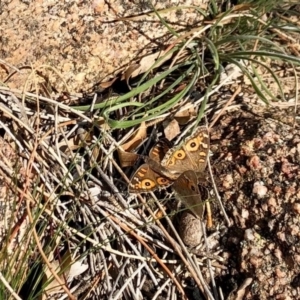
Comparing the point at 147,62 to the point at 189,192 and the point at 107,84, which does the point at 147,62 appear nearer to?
the point at 107,84

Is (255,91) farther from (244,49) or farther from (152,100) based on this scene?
(152,100)

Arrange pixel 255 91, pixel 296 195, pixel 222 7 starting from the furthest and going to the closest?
pixel 222 7, pixel 255 91, pixel 296 195

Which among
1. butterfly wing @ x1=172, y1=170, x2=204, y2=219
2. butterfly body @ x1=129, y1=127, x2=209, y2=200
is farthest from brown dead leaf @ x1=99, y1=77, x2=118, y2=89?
butterfly wing @ x1=172, y1=170, x2=204, y2=219

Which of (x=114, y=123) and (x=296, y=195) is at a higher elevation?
(x=114, y=123)

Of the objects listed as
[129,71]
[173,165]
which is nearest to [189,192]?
[173,165]

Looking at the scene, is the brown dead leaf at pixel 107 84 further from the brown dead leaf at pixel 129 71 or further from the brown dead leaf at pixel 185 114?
the brown dead leaf at pixel 185 114

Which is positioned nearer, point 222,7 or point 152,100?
Result: point 152,100

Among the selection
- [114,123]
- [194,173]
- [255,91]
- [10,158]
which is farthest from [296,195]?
[10,158]

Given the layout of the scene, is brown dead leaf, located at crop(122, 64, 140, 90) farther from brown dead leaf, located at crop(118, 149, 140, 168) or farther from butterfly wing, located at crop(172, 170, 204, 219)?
butterfly wing, located at crop(172, 170, 204, 219)
